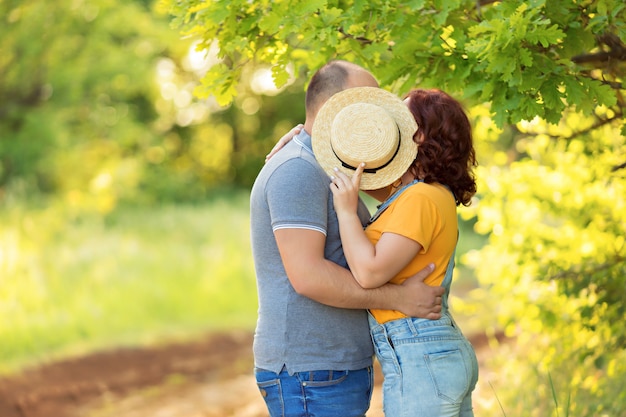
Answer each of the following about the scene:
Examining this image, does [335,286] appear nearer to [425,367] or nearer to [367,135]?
[425,367]

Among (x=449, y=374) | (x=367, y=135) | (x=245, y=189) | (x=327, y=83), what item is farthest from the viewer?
(x=245, y=189)

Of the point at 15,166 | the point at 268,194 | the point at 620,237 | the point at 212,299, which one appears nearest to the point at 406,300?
the point at 268,194

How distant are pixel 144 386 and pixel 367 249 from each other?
20.4ft

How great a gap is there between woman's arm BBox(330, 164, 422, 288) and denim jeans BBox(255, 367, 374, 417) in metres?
0.40

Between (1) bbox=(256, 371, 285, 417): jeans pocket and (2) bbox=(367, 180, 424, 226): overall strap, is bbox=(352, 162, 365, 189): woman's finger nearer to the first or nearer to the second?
(2) bbox=(367, 180, 424, 226): overall strap

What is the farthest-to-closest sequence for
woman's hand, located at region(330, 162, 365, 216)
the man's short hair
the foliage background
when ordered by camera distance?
the foliage background → the man's short hair → woman's hand, located at region(330, 162, 365, 216)

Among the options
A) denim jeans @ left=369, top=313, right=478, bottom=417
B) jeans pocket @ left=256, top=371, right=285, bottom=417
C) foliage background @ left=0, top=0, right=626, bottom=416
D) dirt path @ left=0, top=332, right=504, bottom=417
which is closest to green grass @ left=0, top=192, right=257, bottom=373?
foliage background @ left=0, top=0, right=626, bottom=416

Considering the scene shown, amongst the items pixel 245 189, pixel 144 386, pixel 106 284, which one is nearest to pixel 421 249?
pixel 144 386

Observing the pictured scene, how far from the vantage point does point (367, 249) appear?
119 inches

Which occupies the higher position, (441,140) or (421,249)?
(441,140)

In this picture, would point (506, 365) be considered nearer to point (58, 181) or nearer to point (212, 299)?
point (212, 299)

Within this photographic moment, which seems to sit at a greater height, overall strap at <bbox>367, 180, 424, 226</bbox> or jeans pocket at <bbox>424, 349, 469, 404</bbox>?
overall strap at <bbox>367, 180, 424, 226</bbox>

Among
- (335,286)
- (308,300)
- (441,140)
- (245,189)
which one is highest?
(441,140)

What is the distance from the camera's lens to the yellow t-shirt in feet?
9.95
